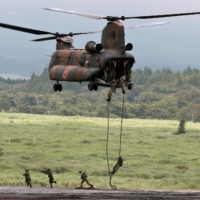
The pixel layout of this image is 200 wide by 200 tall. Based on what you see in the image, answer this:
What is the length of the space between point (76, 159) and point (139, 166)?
25.5 ft

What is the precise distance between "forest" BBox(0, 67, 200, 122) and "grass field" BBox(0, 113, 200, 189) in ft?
8.41

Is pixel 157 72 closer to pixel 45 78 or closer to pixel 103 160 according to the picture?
pixel 103 160

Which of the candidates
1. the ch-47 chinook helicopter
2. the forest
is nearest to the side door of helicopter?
the ch-47 chinook helicopter

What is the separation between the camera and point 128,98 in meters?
133

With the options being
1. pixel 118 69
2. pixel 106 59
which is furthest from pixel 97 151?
pixel 106 59

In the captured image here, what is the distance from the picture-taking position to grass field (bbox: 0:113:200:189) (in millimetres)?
67812

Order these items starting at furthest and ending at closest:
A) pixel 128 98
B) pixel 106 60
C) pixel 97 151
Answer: pixel 128 98 → pixel 97 151 → pixel 106 60

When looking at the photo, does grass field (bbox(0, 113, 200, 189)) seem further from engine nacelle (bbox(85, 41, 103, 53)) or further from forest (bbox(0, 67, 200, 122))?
engine nacelle (bbox(85, 41, 103, 53))

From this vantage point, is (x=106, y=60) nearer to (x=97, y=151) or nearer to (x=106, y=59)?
(x=106, y=59)

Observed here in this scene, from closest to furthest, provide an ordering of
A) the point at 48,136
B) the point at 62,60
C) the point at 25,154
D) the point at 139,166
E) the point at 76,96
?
the point at 62,60, the point at 76,96, the point at 139,166, the point at 25,154, the point at 48,136

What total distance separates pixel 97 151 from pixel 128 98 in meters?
40.7

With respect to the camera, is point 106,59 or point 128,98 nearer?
point 106,59

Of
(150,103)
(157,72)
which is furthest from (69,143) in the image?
(157,72)

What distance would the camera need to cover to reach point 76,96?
76.3 m
